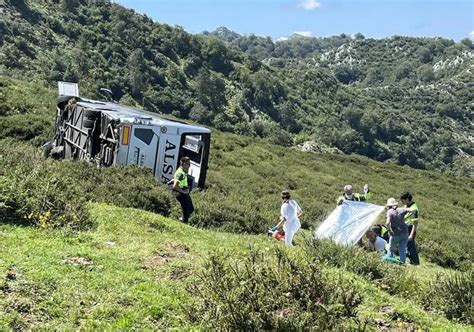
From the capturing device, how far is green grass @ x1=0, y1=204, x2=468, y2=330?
5297mm

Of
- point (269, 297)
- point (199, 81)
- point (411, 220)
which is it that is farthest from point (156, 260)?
point (199, 81)

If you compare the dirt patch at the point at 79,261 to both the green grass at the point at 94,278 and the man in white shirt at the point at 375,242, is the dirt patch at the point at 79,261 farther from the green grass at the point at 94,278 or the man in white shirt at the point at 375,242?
the man in white shirt at the point at 375,242

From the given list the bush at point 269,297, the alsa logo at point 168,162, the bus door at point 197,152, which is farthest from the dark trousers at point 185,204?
the bush at point 269,297

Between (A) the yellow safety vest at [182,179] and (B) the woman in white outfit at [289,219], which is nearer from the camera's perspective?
(B) the woman in white outfit at [289,219]

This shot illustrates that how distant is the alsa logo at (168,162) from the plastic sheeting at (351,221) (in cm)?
575

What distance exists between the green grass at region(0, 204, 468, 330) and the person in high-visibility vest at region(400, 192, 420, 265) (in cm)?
531

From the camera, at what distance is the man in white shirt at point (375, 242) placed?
511 inches

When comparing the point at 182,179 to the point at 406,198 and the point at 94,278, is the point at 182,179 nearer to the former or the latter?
the point at 406,198

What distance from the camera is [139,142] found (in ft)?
52.5

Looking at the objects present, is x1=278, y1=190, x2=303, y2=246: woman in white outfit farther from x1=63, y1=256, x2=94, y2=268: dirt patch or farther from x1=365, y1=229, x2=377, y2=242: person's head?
x1=63, y1=256, x2=94, y2=268: dirt patch

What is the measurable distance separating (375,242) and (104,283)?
8.57m

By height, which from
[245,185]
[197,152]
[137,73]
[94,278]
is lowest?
[245,185]

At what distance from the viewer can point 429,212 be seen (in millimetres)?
28266

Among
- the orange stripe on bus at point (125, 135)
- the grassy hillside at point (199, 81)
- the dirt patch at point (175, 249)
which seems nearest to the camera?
the dirt patch at point (175, 249)
